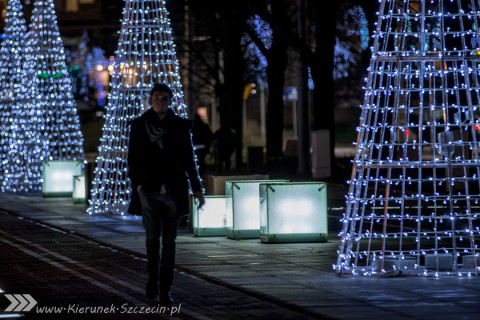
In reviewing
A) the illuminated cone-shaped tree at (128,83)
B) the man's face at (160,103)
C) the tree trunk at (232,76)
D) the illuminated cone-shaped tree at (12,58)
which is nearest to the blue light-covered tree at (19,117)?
the illuminated cone-shaped tree at (12,58)

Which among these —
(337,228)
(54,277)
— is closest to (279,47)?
(337,228)

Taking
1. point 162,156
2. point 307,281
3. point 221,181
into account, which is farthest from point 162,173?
point 221,181

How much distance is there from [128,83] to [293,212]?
6.34 meters

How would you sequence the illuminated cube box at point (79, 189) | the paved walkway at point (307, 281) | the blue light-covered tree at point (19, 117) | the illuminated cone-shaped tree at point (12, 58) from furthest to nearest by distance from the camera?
the illuminated cone-shaped tree at point (12, 58), the blue light-covered tree at point (19, 117), the illuminated cube box at point (79, 189), the paved walkway at point (307, 281)

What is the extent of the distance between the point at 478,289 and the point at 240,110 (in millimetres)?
31368

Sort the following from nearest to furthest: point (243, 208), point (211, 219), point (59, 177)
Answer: point (243, 208) < point (211, 219) < point (59, 177)

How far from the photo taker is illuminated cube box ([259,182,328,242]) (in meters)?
15.8

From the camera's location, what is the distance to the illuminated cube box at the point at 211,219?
17.3m

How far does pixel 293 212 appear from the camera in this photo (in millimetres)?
15906

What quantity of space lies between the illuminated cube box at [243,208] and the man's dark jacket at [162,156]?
5.90 metres

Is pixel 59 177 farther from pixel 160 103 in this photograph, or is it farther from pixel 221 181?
pixel 160 103

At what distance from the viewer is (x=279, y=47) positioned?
39438 mm

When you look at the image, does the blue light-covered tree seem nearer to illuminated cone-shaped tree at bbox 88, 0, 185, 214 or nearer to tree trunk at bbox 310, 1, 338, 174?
illuminated cone-shaped tree at bbox 88, 0, 185, 214

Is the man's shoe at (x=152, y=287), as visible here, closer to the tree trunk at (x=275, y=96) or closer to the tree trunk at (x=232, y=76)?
the tree trunk at (x=232, y=76)
